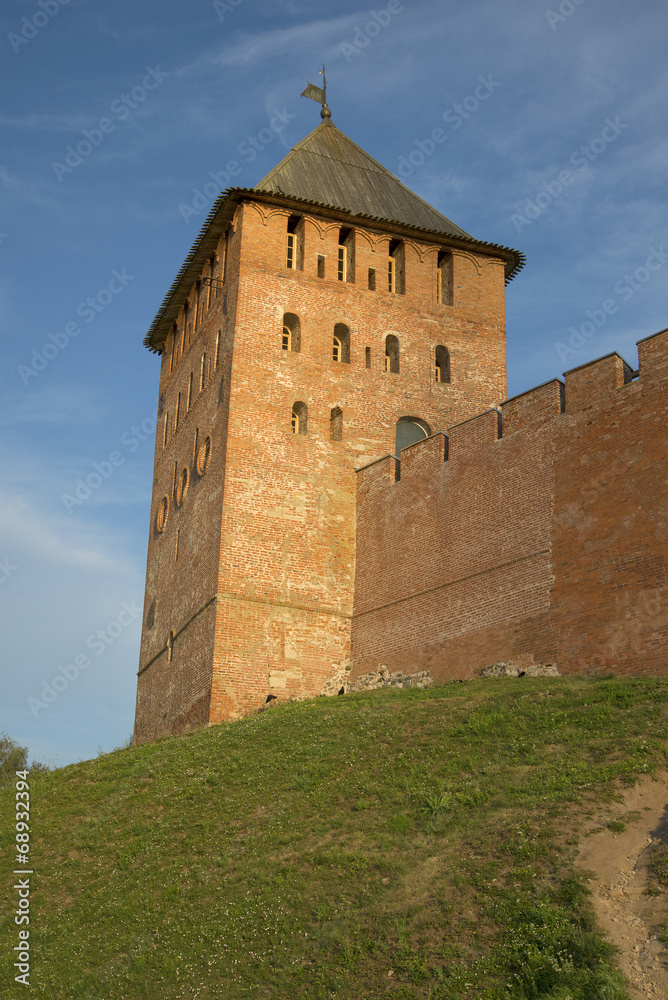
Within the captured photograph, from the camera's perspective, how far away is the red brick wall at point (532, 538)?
55.4ft

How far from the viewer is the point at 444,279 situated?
26.4 metres

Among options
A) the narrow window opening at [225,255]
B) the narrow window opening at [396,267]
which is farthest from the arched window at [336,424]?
the narrow window opening at [225,255]

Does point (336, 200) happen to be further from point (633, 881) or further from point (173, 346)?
point (633, 881)

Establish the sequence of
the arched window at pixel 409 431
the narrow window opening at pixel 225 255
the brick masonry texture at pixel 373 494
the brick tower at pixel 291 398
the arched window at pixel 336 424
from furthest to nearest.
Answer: the narrow window opening at pixel 225 255, the arched window at pixel 409 431, the arched window at pixel 336 424, the brick tower at pixel 291 398, the brick masonry texture at pixel 373 494

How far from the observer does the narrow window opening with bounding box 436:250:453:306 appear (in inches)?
1027

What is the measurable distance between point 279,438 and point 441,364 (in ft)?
15.1

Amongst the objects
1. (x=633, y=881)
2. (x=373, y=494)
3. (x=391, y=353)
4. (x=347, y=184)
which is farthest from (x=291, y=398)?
(x=633, y=881)

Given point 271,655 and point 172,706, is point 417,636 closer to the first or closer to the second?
point 271,655

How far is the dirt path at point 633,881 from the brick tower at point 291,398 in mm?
10149

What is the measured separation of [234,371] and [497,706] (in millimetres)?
10221

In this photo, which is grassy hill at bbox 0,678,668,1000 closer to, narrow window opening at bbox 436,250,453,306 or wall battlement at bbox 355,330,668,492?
wall battlement at bbox 355,330,668,492

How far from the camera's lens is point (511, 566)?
18984 mm

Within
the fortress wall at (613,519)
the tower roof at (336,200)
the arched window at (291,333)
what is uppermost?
the tower roof at (336,200)

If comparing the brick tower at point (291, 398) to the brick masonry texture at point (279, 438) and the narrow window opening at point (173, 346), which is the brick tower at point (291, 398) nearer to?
the brick masonry texture at point (279, 438)
